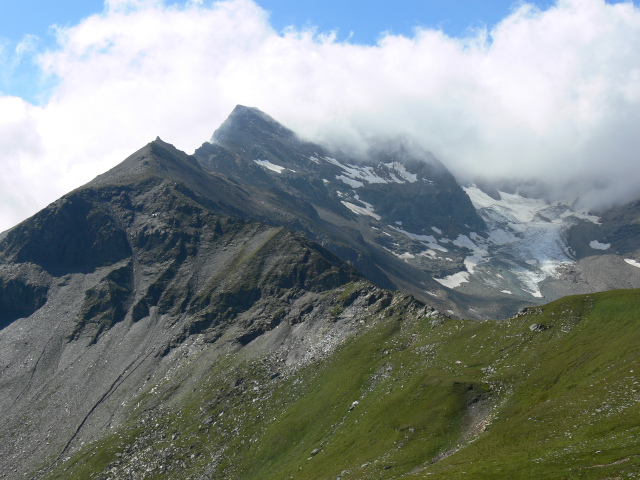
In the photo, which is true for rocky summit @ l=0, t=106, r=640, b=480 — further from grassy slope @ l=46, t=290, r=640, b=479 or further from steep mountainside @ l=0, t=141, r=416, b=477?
steep mountainside @ l=0, t=141, r=416, b=477

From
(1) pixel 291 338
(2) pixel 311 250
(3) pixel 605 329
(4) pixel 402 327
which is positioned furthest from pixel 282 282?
(3) pixel 605 329

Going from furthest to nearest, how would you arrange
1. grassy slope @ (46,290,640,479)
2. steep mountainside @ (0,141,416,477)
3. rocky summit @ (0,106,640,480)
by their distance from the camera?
1. steep mountainside @ (0,141,416,477)
2. rocky summit @ (0,106,640,480)
3. grassy slope @ (46,290,640,479)

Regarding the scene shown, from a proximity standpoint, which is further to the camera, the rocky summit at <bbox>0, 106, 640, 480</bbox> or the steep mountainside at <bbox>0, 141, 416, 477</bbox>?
the steep mountainside at <bbox>0, 141, 416, 477</bbox>

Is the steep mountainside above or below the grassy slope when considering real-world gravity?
above

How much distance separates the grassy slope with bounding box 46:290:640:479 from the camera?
60406 mm

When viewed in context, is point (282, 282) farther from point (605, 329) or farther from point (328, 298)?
point (605, 329)

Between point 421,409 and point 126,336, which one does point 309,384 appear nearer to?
point 421,409

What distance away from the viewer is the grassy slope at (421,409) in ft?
198

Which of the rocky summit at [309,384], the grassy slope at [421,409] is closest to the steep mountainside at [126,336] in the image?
the rocky summit at [309,384]

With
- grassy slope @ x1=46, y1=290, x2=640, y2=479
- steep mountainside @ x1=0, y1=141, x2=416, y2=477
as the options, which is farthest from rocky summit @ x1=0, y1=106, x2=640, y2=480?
steep mountainside @ x1=0, y1=141, x2=416, y2=477

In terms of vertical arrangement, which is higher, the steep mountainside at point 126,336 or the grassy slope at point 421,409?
the steep mountainside at point 126,336

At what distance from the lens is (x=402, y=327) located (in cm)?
12312

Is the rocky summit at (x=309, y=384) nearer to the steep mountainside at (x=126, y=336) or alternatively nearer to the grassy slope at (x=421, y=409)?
the grassy slope at (x=421, y=409)

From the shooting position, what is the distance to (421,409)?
279 ft
